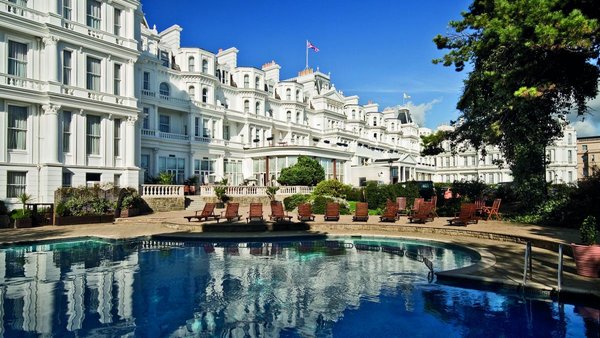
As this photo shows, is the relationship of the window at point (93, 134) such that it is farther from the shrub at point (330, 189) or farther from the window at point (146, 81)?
the shrub at point (330, 189)

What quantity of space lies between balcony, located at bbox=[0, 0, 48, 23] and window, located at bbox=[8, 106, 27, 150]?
5281 millimetres

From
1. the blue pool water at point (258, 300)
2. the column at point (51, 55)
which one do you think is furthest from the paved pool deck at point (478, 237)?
the column at point (51, 55)

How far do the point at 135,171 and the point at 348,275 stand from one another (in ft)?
68.3

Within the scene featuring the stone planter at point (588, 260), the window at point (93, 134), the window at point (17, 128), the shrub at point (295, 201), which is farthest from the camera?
the shrub at point (295, 201)

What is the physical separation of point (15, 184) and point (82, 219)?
4710 mm

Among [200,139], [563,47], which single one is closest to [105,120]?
[200,139]

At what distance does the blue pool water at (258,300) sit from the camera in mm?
6383

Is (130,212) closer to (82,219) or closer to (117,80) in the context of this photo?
(82,219)

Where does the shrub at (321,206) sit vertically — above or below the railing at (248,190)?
below

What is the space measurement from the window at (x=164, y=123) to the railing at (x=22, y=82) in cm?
1371

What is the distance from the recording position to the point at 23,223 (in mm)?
18969

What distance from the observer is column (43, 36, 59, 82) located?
2216 cm

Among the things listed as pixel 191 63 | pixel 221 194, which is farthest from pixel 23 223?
Answer: pixel 191 63

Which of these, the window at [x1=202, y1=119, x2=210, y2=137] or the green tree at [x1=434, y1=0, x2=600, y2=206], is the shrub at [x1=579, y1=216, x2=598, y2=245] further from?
the window at [x1=202, y1=119, x2=210, y2=137]
